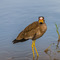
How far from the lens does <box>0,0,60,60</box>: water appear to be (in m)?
6.92

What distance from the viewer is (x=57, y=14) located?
405 inches

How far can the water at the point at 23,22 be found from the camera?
6.92 m

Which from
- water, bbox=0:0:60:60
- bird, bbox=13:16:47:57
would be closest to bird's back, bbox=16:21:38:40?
bird, bbox=13:16:47:57

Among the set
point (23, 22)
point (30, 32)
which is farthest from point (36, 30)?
point (23, 22)

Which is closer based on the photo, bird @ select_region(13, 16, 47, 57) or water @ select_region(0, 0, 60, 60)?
bird @ select_region(13, 16, 47, 57)

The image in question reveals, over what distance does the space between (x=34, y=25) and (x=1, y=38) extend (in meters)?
1.91

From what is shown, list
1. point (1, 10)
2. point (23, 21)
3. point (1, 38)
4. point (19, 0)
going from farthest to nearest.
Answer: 1. point (19, 0)
2. point (1, 10)
3. point (23, 21)
4. point (1, 38)

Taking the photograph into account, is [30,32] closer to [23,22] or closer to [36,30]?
[36,30]

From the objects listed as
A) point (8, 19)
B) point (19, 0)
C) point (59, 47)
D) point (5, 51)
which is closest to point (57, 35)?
point (59, 47)

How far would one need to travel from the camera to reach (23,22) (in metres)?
9.72

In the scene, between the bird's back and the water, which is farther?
the water

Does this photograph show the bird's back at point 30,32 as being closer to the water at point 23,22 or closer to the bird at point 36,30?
the bird at point 36,30

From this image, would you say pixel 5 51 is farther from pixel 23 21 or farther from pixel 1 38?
pixel 23 21

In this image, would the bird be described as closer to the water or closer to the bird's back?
the bird's back
